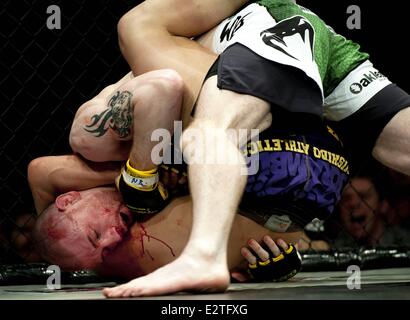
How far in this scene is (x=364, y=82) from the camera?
1743 mm

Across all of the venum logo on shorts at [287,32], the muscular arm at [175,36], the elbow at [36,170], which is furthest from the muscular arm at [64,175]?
the venum logo on shorts at [287,32]

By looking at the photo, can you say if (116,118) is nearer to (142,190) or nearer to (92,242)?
(142,190)

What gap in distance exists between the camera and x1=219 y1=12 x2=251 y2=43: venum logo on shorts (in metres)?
1.56

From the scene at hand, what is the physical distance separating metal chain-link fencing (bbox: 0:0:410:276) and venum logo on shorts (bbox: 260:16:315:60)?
108 centimetres

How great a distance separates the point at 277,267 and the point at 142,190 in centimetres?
40

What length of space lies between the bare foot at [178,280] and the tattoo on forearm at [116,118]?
46 centimetres

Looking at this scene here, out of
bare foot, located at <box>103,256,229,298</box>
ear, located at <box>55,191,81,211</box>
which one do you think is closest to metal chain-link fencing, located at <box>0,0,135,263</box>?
ear, located at <box>55,191,81,211</box>

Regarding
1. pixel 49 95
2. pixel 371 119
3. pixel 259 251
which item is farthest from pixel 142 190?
pixel 49 95

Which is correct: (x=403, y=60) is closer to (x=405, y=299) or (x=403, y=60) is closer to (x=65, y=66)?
(x=65, y=66)

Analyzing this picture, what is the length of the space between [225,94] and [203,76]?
240 mm

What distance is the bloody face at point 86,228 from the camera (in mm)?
1542

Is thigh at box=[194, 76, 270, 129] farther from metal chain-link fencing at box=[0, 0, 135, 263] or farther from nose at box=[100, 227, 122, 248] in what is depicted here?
metal chain-link fencing at box=[0, 0, 135, 263]
